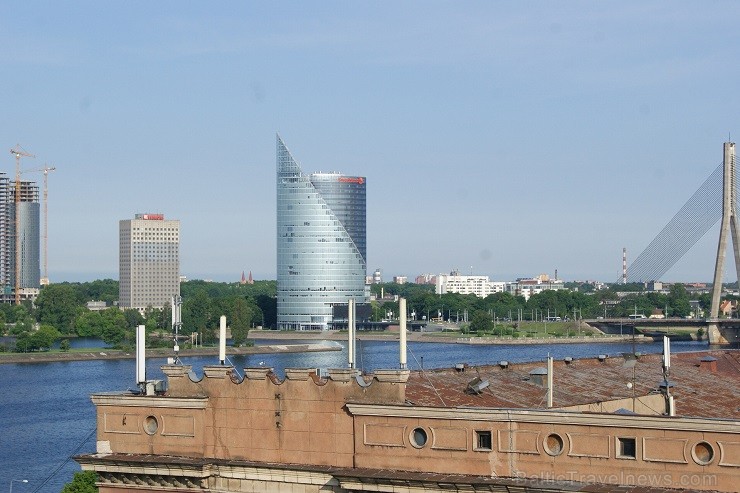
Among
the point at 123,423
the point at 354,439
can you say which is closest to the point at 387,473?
the point at 354,439

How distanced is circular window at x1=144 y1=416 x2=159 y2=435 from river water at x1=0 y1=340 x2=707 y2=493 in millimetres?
2979

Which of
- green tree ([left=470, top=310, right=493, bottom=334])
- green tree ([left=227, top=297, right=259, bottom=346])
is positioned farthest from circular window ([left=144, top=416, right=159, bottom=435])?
green tree ([left=470, top=310, right=493, bottom=334])

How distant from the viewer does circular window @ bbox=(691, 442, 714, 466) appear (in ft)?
63.1

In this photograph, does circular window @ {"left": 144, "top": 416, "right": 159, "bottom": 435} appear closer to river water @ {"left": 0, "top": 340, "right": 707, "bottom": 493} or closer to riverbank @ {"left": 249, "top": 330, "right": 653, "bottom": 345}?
river water @ {"left": 0, "top": 340, "right": 707, "bottom": 493}

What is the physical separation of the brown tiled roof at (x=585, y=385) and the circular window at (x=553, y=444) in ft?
10.3

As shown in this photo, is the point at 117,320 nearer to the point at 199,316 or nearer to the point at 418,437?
the point at 199,316

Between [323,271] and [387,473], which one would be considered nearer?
[387,473]

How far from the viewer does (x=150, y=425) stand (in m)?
24.3

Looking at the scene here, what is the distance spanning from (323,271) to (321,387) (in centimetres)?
16633

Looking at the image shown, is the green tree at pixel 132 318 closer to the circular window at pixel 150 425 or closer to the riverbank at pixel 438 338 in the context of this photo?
the riverbank at pixel 438 338

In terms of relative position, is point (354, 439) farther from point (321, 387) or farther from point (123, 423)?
point (123, 423)

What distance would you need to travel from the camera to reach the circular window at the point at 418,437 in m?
21.6

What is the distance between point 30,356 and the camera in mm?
119625

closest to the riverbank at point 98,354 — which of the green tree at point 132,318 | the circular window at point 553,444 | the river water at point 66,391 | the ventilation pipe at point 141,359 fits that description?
the river water at point 66,391
